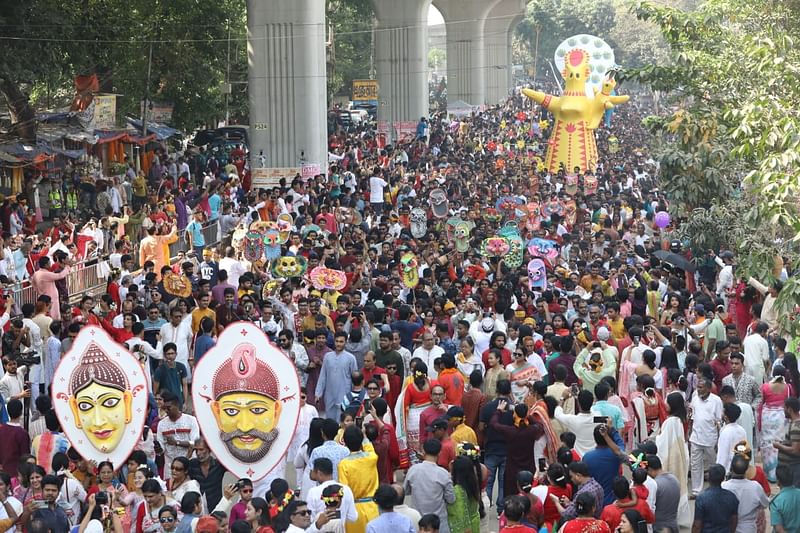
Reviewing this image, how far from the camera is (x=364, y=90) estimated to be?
192 feet

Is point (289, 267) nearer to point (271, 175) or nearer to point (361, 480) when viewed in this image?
point (361, 480)

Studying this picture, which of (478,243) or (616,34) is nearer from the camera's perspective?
(478,243)

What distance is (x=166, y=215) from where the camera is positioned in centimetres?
2222

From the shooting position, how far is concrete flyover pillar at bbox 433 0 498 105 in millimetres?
68125

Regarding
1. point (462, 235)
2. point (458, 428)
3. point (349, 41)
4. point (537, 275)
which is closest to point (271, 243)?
point (462, 235)

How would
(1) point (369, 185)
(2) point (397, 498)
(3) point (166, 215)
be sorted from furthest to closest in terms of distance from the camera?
(1) point (369, 185) → (3) point (166, 215) → (2) point (397, 498)

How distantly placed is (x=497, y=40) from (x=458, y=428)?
73.3 meters

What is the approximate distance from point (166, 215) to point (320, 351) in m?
10.3

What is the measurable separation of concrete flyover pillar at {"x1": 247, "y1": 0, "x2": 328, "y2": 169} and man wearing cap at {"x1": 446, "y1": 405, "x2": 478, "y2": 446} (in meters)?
22.9

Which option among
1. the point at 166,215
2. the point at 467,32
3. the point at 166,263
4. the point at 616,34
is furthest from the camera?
the point at 616,34

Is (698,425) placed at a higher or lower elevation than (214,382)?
lower

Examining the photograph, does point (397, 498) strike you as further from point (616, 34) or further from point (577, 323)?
point (616, 34)

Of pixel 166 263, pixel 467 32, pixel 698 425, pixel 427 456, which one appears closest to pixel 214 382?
pixel 427 456

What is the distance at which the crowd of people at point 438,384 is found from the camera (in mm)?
8797
